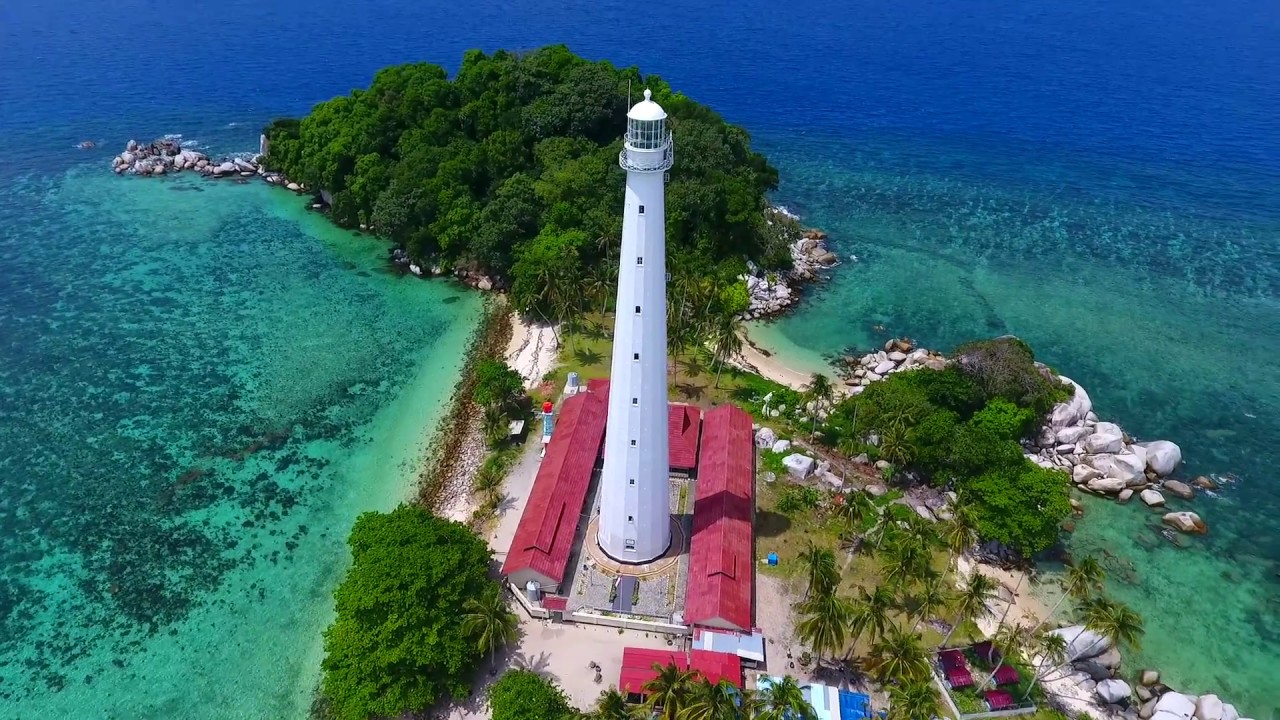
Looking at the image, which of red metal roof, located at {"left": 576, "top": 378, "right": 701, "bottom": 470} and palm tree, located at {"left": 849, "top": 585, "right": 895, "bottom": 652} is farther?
red metal roof, located at {"left": 576, "top": 378, "right": 701, "bottom": 470}

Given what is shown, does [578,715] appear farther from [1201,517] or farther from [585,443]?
[1201,517]

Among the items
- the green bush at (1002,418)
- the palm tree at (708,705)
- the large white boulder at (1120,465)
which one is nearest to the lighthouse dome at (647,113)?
the palm tree at (708,705)

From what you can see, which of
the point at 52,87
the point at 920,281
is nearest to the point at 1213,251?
the point at 920,281

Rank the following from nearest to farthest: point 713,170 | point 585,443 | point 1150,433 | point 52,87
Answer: point 585,443, point 1150,433, point 713,170, point 52,87

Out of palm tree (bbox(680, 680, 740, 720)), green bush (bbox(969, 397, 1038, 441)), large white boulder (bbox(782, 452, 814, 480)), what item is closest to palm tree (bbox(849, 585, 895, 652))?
palm tree (bbox(680, 680, 740, 720))

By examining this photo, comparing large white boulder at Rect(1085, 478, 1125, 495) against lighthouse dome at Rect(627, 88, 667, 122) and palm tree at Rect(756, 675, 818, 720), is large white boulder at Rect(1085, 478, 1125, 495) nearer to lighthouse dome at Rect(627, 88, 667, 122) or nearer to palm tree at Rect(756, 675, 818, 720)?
palm tree at Rect(756, 675, 818, 720)

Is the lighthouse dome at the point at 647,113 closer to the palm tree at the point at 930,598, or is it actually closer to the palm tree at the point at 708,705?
the palm tree at the point at 708,705
